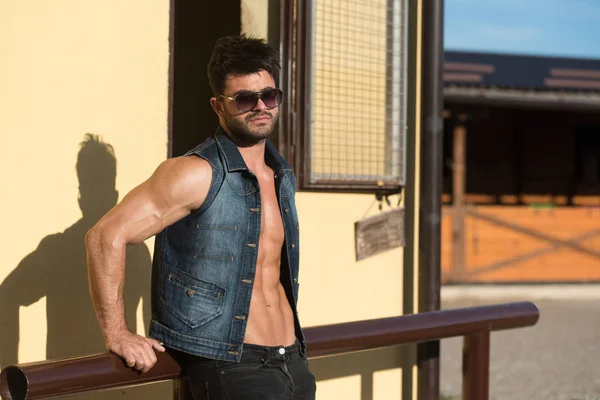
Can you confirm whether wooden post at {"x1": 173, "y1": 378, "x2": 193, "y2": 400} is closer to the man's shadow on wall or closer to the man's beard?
the man's shadow on wall

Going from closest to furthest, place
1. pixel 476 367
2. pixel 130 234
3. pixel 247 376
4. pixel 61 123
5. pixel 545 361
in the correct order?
1. pixel 130 234
2. pixel 247 376
3. pixel 61 123
4. pixel 476 367
5. pixel 545 361

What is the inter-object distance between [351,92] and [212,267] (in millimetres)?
2010

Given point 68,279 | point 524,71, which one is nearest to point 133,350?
point 68,279

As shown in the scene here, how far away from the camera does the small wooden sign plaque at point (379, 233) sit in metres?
4.77

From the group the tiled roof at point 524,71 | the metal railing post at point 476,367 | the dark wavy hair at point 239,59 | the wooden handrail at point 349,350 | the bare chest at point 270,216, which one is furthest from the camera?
the tiled roof at point 524,71

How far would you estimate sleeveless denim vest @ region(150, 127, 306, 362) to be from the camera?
292cm

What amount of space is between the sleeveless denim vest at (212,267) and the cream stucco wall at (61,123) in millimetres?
656

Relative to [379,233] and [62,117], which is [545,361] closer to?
[379,233]

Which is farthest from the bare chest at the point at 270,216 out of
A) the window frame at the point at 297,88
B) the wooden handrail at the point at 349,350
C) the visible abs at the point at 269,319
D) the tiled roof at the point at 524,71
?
the tiled roof at the point at 524,71

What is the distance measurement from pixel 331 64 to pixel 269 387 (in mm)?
2123

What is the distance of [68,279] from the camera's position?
141 inches

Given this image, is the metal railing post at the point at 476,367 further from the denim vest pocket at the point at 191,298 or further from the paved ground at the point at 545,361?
the paved ground at the point at 545,361

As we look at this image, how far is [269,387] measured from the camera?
114 inches

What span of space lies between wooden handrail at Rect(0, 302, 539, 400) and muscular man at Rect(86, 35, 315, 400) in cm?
7
